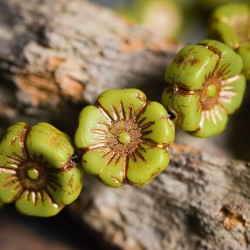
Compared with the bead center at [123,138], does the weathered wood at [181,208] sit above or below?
below

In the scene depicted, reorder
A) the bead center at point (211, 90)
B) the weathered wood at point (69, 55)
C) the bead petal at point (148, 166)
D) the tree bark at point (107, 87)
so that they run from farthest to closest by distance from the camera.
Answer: the weathered wood at point (69, 55)
the tree bark at point (107, 87)
the bead center at point (211, 90)
the bead petal at point (148, 166)

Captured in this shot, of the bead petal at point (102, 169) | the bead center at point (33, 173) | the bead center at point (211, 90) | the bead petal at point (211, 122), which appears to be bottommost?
the bead center at point (33, 173)

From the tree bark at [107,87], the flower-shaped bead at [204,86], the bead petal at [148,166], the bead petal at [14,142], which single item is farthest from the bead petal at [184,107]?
the bead petal at [14,142]

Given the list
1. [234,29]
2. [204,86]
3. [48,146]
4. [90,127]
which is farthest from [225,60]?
[48,146]

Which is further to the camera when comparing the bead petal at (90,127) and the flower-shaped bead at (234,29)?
the flower-shaped bead at (234,29)

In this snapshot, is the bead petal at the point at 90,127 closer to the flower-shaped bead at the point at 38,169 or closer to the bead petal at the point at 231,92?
the flower-shaped bead at the point at 38,169

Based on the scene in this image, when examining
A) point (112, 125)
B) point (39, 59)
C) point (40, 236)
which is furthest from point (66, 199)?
point (40, 236)

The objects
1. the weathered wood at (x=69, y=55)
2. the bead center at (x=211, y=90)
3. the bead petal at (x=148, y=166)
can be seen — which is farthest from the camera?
the weathered wood at (x=69, y=55)

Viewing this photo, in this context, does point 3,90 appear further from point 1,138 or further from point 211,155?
point 211,155
